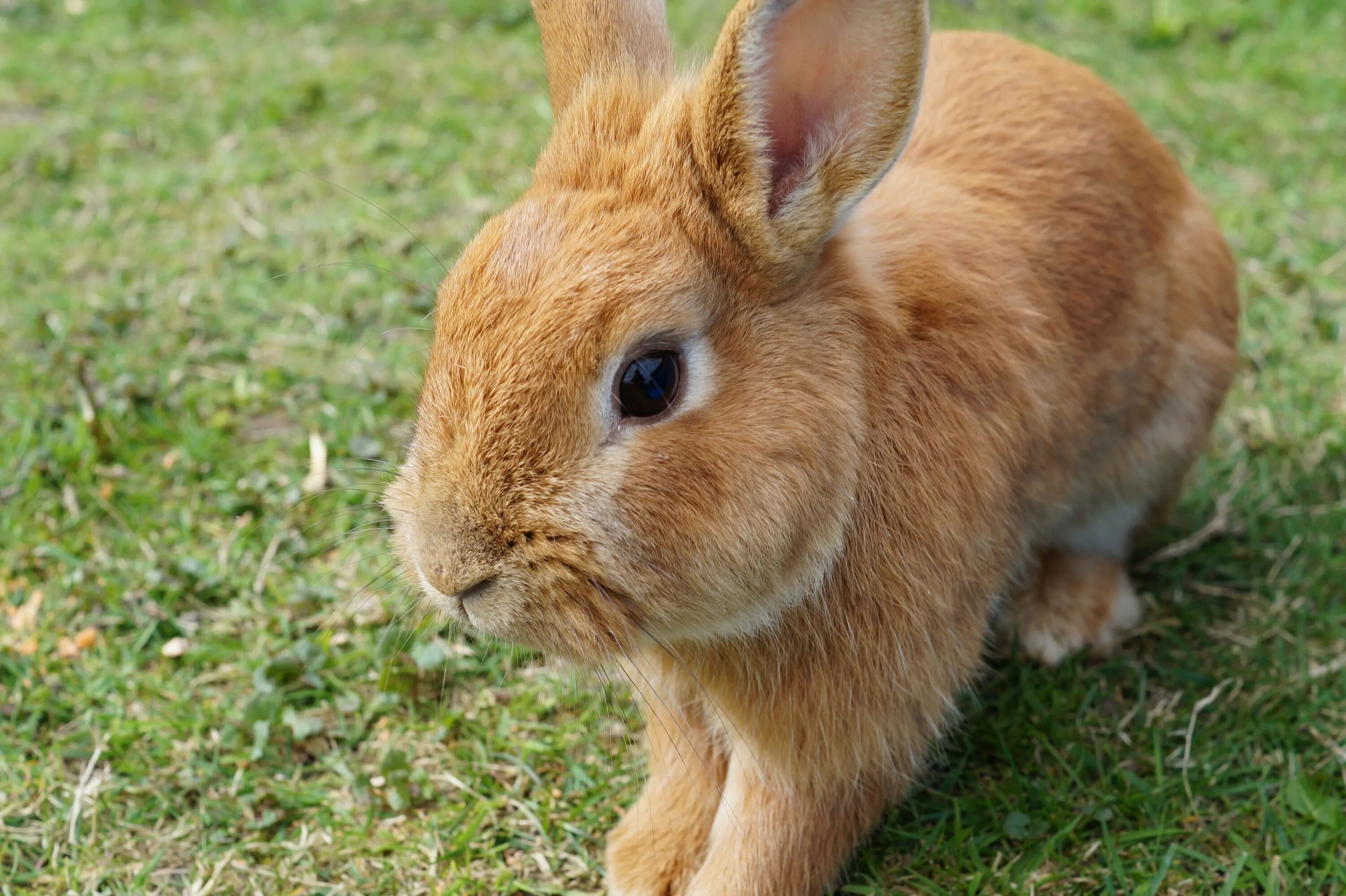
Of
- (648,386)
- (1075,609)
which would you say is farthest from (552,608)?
(1075,609)

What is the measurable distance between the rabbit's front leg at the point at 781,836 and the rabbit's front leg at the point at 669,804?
7 centimetres

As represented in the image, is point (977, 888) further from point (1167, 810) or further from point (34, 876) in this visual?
point (34, 876)

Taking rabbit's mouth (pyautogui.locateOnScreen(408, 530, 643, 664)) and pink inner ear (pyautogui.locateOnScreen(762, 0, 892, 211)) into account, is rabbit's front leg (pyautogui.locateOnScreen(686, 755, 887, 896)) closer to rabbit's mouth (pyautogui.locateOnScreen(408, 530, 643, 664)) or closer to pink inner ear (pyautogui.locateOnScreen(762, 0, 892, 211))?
rabbit's mouth (pyautogui.locateOnScreen(408, 530, 643, 664))

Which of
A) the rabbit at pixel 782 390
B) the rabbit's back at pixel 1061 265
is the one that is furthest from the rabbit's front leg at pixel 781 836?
the rabbit's back at pixel 1061 265

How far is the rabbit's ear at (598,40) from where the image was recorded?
2.29 meters

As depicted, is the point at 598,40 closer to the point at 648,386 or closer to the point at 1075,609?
the point at 648,386

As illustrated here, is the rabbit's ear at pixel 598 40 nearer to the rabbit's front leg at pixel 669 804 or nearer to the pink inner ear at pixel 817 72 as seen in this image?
the pink inner ear at pixel 817 72

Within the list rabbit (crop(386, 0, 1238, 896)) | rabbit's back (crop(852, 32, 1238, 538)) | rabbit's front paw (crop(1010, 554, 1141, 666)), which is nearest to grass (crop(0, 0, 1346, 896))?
rabbit's front paw (crop(1010, 554, 1141, 666))

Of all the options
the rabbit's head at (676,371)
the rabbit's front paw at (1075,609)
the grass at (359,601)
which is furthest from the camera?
the rabbit's front paw at (1075,609)

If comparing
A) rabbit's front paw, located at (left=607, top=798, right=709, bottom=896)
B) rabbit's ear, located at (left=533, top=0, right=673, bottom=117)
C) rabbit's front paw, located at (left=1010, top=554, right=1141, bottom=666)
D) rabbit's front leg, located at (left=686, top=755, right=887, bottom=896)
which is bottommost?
rabbit's front paw, located at (left=1010, top=554, right=1141, bottom=666)

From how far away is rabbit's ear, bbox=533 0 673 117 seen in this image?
2.29 m

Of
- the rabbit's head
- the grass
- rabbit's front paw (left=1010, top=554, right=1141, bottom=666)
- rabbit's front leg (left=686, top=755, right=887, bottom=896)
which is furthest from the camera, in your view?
rabbit's front paw (left=1010, top=554, right=1141, bottom=666)

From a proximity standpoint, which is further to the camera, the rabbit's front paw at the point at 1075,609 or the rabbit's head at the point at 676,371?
the rabbit's front paw at the point at 1075,609

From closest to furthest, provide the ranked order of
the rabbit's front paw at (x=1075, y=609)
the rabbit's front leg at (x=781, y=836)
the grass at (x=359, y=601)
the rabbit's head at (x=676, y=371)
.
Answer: the rabbit's head at (x=676, y=371) → the rabbit's front leg at (x=781, y=836) → the grass at (x=359, y=601) → the rabbit's front paw at (x=1075, y=609)
